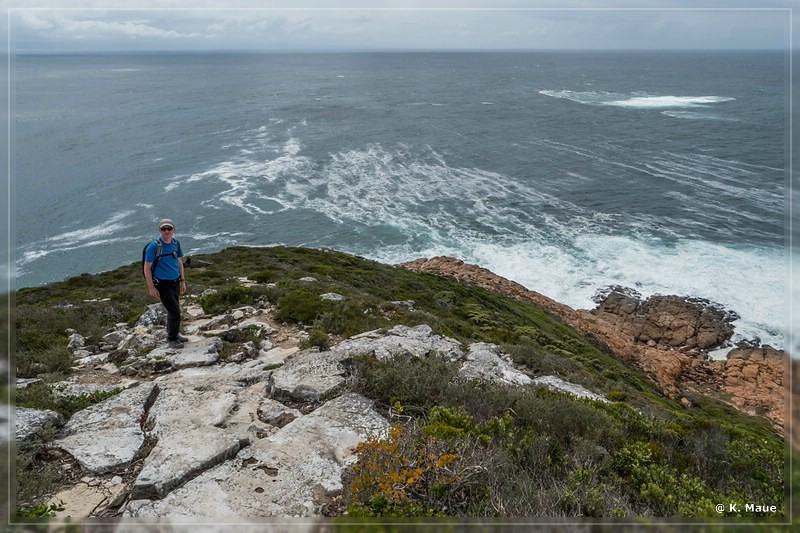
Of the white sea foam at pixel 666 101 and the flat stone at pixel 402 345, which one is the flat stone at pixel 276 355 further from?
the white sea foam at pixel 666 101

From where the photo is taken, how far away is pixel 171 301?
9.16 metres

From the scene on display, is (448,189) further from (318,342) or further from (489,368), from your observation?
(318,342)

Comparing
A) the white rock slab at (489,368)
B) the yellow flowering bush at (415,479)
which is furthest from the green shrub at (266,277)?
the yellow flowering bush at (415,479)

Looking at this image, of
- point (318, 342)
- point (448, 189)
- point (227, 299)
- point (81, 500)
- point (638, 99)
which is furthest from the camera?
point (638, 99)

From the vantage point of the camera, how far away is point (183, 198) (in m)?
46.3

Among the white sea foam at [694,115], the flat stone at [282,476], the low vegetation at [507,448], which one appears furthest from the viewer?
the white sea foam at [694,115]

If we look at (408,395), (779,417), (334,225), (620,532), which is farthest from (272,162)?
(620,532)

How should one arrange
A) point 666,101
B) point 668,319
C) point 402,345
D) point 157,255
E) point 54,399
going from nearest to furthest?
1. point 54,399
2. point 157,255
3. point 402,345
4. point 668,319
5. point 666,101

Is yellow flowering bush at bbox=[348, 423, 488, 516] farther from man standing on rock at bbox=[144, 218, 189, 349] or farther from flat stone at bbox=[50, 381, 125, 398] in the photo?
man standing on rock at bbox=[144, 218, 189, 349]

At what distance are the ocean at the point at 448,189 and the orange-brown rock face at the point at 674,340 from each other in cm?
170

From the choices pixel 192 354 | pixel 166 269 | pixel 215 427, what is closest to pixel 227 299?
pixel 166 269

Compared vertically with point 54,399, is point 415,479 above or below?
above

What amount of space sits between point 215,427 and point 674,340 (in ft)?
91.1

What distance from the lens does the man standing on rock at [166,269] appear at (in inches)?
340
